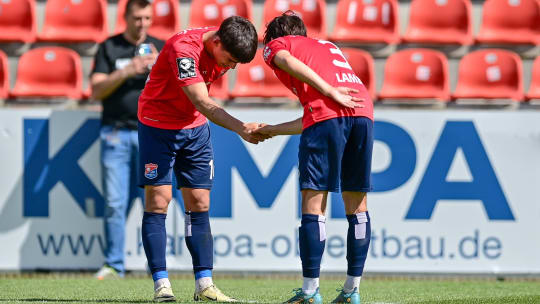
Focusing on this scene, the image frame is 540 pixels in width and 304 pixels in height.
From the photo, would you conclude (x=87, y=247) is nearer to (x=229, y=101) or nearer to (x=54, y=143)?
(x=54, y=143)

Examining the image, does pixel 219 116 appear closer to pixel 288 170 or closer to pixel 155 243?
pixel 155 243

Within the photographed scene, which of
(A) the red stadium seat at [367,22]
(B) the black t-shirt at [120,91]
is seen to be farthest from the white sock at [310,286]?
(A) the red stadium seat at [367,22]

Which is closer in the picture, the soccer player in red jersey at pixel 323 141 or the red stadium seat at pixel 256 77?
the soccer player in red jersey at pixel 323 141

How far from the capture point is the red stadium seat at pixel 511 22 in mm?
8828

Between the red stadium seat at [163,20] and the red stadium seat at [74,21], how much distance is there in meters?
0.17

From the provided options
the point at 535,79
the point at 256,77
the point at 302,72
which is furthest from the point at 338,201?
the point at 302,72

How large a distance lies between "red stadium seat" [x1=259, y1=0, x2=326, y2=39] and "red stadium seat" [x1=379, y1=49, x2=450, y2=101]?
78cm

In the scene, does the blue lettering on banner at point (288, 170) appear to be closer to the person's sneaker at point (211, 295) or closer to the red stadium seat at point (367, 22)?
the red stadium seat at point (367, 22)

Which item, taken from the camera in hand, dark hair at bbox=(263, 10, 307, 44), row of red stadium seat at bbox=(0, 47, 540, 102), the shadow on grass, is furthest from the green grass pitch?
row of red stadium seat at bbox=(0, 47, 540, 102)

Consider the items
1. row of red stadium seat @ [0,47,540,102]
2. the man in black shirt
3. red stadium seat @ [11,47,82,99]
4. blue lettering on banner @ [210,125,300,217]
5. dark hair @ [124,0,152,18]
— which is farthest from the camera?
red stadium seat @ [11,47,82,99]

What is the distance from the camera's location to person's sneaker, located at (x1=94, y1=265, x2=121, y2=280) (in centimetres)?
713

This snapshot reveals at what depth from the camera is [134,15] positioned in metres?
7.25

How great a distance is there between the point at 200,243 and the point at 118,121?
90.4 inches

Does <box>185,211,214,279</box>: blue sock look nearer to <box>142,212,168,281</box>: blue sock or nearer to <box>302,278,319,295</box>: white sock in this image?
<box>142,212,168,281</box>: blue sock
